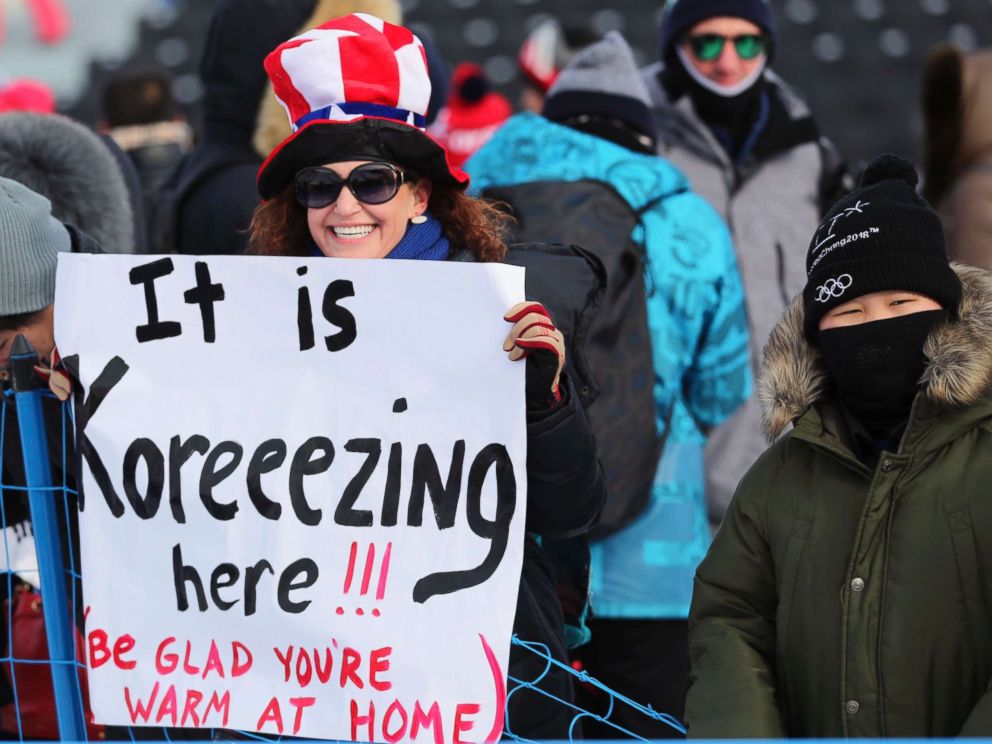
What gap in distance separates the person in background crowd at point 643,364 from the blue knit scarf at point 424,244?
60 centimetres

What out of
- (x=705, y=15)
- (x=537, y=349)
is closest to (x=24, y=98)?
(x=705, y=15)

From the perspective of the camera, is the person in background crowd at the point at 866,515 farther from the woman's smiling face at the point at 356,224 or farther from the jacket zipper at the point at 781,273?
the jacket zipper at the point at 781,273

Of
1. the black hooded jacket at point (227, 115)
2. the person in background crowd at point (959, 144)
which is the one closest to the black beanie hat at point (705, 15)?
the person in background crowd at point (959, 144)

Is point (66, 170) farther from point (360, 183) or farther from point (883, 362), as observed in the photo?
point (883, 362)

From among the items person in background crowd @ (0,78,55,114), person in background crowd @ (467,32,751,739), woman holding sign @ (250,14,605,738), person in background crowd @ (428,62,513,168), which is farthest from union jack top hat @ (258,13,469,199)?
person in background crowd @ (428,62,513,168)

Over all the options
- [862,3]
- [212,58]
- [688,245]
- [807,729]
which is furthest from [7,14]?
[807,729]

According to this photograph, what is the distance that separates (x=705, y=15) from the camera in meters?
4.49

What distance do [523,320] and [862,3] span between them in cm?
1258

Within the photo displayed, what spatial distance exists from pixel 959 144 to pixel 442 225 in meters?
2.21

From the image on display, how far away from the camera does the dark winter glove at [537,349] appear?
8.08 ft

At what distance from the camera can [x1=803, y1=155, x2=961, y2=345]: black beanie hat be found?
8.17 feet

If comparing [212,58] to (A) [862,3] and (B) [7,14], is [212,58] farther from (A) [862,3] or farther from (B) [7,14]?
(B) [7,14]

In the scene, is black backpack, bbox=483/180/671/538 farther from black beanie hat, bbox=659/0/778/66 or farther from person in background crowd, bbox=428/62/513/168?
person in background crowd, bbox=428/62/513/168

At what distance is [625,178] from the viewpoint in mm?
3543
